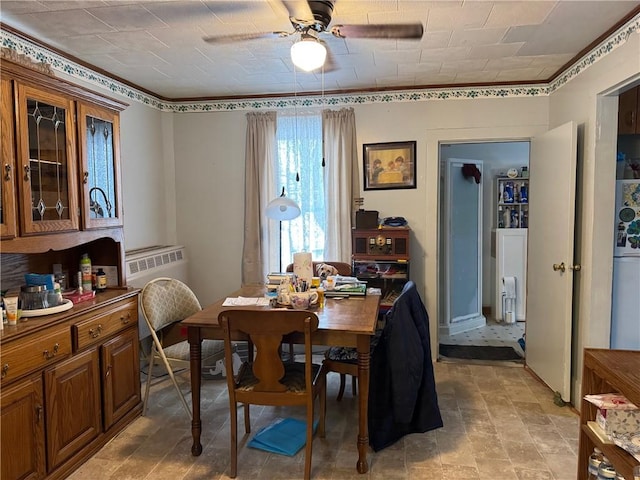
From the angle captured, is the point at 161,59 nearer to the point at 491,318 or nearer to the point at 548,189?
the point at 548,189

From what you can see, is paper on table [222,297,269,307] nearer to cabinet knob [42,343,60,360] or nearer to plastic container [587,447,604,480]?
cabinet knob [42,343,60,360]

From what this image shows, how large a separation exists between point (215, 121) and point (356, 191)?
1.50 metres

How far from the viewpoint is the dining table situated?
223cm

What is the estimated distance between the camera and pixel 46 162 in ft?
7.68

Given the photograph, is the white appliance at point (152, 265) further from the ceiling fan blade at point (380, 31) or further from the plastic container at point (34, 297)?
the ceiling fan blade at point (380, 31)

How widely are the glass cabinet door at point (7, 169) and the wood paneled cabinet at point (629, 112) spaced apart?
371 cm

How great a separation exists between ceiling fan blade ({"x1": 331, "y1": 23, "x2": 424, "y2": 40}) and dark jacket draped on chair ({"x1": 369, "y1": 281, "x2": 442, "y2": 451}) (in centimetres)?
142

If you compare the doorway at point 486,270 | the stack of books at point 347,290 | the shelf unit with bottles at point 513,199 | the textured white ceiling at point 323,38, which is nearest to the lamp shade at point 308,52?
the textured white ceiling at point 323,38

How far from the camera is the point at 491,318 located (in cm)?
541

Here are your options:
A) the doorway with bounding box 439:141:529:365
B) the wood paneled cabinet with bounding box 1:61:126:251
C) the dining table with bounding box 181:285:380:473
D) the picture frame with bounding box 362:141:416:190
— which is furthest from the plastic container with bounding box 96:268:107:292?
the doorway with bounding box 439:141:529:365

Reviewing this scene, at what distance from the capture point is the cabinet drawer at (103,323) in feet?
7.75

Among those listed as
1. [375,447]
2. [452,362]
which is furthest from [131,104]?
[452,362]

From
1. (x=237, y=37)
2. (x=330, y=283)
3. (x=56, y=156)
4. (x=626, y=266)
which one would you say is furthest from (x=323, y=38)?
(x=626, y=266)

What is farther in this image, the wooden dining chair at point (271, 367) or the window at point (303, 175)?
the window at point (303, 175)
